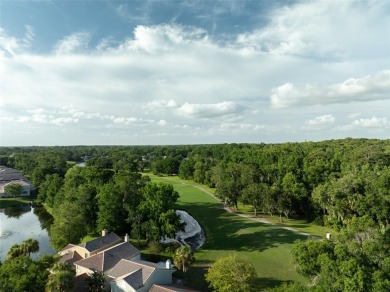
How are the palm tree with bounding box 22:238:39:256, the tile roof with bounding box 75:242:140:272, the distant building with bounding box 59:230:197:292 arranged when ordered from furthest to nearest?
the palm tree with bounding box 22:238:39:256 < the tile roof with bounding box 75:242:140:272 < the distant building with bounding box 59:230:197:292

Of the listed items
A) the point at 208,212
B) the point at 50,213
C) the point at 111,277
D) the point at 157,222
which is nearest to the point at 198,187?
the point at 208,212

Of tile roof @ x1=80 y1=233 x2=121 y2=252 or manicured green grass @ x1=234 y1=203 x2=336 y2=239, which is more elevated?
tile roof @ x1=80 y1=233 x2=121 y2=252

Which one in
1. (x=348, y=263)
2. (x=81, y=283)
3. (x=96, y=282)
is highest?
(x=348, y=263)

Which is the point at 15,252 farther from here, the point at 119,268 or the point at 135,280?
the point at 135,280

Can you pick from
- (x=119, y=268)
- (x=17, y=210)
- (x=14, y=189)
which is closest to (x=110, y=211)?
(x=119, y=268)

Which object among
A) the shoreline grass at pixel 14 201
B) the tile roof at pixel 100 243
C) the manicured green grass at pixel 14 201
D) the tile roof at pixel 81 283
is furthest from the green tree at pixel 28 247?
the manicured green grass at pixel 14 201

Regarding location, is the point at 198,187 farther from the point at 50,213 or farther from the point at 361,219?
the point at 361,219

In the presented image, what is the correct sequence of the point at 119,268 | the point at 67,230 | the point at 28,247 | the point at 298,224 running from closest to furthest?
the point at 119,268
the point at 28,247
the point at 67,230
the point at 298,224

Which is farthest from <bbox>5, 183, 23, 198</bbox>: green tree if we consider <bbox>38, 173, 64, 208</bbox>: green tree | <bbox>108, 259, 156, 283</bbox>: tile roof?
<bbox>108, 259, 156, 283</bbox>: tile roof

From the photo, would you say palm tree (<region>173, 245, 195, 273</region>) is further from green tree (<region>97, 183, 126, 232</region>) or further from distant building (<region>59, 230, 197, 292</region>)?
green tree (<region>97, 183, 126, 232</region>)
